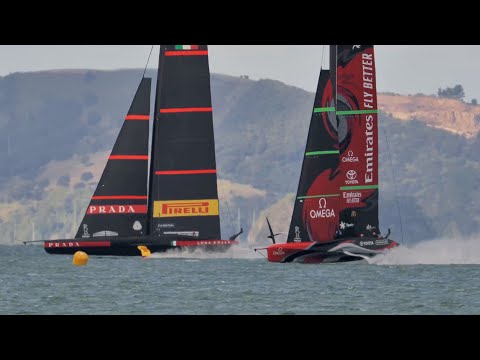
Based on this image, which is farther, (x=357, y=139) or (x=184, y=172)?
(x=184, y=172)

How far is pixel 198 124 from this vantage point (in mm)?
59812

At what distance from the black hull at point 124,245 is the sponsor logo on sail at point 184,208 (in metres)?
1.18

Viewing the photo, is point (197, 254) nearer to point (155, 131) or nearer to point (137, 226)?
point (137, 226)

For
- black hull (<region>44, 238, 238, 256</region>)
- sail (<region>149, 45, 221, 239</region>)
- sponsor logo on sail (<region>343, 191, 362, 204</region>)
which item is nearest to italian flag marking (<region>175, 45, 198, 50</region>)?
sail (<region>149, 45, 221, 239</region>)

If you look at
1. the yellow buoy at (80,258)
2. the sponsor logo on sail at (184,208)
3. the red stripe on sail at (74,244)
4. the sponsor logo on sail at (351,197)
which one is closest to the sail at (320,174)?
the sponsor logo on sail at (351,197)

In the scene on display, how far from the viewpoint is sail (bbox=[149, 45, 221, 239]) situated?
59781 millimetres

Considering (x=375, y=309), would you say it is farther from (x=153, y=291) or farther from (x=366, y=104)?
(x=366, y=104)

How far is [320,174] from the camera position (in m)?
49.6

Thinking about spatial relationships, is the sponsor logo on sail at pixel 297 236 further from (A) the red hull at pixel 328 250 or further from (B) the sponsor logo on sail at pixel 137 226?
(B) the sponsor logo on sail at pixel 137 226

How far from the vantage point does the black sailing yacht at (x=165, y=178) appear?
196 feet

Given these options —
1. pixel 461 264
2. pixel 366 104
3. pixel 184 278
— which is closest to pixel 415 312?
pixel 184 278

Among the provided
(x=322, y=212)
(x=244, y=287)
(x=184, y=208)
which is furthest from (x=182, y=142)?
(x=244, y=287)

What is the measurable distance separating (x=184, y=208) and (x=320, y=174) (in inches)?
492

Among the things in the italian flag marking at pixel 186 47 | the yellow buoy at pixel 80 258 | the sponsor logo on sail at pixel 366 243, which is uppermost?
the italian flag marking at pixel 186 47
